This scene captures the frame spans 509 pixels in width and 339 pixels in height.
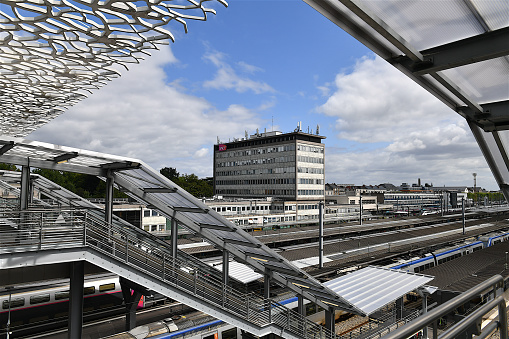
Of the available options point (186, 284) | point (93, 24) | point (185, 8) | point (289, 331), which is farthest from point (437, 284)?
point (93, 24)

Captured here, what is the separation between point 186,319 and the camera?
14727 millimetres

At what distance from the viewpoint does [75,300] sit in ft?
25.3

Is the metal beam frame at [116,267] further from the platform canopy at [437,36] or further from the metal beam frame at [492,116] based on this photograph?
the metal beam frame at [492,116]

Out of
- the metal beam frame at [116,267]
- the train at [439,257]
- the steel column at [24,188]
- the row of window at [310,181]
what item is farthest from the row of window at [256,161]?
the steel column at [24,188]

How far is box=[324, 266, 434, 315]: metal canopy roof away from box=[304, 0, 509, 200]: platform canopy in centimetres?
969

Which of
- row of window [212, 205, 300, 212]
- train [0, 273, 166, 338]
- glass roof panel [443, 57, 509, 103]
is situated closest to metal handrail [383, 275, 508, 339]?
glass roof panel [443, 57, 509, 103]

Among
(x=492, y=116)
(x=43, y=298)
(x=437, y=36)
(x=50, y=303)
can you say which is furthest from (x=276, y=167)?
(x=437, y=36)

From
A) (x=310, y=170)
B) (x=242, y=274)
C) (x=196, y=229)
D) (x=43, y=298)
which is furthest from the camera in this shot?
(x=310, y=170)

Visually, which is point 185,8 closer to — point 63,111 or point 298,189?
point 63,111

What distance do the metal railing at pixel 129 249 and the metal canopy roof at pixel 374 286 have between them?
190 cm

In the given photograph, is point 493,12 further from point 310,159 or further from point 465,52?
point 310,159

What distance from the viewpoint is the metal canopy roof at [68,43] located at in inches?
317

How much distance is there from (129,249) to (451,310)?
8229 millimetres

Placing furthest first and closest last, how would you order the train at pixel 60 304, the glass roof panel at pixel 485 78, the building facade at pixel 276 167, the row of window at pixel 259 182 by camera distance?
the row of window at pixel 259 182 → the building facade at pixel 276 167 → the train at pixel 60 304 → the glass roof panel at pixel 485 78
